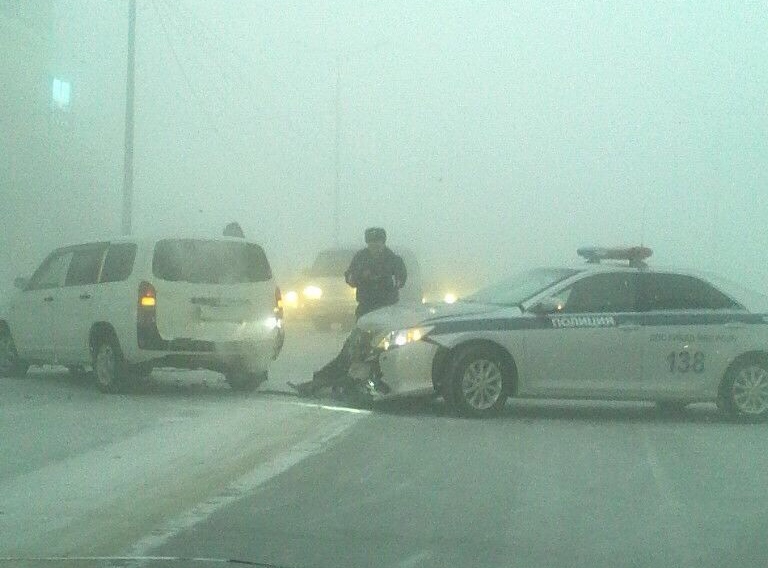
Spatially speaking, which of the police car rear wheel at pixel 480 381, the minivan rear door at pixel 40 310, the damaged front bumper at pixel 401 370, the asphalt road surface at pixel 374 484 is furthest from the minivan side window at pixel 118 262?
the police car rear wheel at pixel 480 381

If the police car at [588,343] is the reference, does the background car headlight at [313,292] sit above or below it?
below

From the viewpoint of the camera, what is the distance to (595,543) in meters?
6.75

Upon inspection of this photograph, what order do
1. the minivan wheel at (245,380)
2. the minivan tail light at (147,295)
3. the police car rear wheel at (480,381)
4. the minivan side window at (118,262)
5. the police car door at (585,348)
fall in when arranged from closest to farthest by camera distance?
the police car rear wheel at (480,381)
the police car door at (585,348)
the minivan tail light at (147,295)
the minivan side window at (118,262)
the minivan wheel at (245,380)

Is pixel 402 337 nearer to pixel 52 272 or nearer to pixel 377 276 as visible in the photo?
pixel 377 276

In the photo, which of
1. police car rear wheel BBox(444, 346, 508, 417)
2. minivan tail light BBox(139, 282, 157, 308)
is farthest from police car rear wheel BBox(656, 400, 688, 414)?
minivan tail light BBox(139, 282, 157, 308)

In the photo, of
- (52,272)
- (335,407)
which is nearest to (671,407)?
(335,407)

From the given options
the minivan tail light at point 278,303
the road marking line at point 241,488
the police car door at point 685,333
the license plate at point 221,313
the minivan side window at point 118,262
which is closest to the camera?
the road marking line at point 241,488

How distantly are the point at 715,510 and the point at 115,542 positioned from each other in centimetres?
373

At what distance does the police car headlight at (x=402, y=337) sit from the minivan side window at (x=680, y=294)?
90.4 inches

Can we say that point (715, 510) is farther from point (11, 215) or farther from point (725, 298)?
point (11, 215)

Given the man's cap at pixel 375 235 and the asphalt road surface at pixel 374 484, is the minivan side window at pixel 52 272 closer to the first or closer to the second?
the asphalt road surface at pixel 374 484

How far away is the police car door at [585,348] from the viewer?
11.9 meters

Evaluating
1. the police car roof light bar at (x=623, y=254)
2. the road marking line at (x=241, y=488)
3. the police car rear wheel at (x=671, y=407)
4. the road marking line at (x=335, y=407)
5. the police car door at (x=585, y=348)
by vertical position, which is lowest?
the police car rear wheel at (x=671, y=407)

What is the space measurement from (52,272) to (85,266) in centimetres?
96
